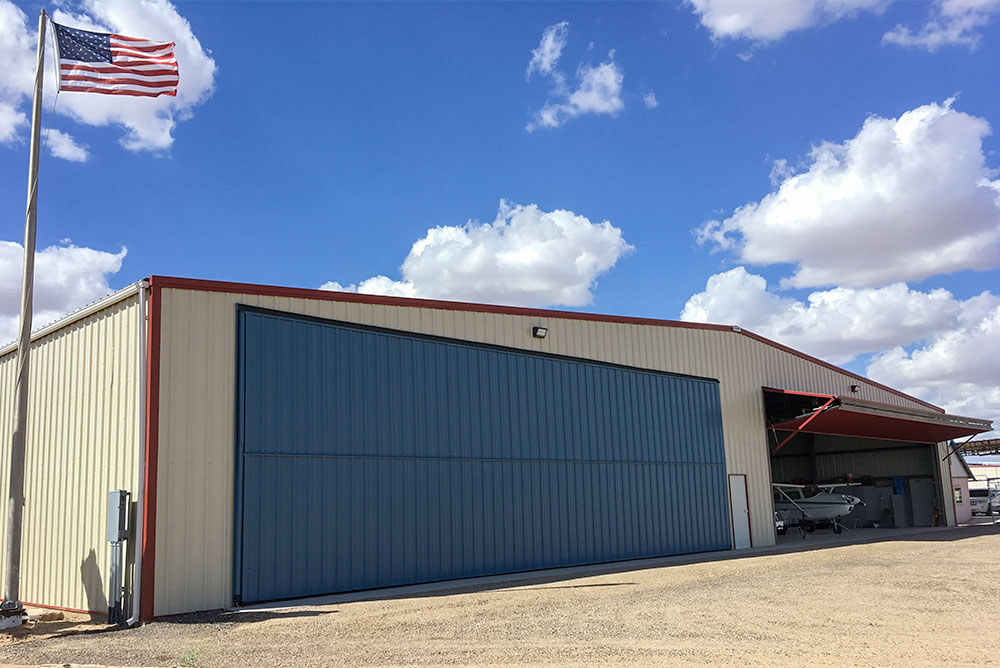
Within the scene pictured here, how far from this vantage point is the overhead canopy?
86.0 ft

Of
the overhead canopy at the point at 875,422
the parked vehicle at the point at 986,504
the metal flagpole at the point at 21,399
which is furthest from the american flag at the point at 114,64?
the parked vehicle at the point at 986,504

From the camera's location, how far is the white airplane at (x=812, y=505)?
32.9 m

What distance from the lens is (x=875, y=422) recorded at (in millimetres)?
30094

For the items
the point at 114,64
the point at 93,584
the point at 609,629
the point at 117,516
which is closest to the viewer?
the point at 609,629

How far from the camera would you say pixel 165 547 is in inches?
518

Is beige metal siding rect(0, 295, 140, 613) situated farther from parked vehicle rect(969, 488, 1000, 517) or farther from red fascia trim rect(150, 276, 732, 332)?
parked vehicle rect(969, 488, 1000, 517)

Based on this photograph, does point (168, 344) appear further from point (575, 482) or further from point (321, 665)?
point (575, 482)

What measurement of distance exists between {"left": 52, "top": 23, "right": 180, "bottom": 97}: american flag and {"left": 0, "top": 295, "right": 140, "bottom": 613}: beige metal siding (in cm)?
362

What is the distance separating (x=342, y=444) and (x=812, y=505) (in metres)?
24.2

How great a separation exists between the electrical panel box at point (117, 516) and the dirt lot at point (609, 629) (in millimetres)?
1496

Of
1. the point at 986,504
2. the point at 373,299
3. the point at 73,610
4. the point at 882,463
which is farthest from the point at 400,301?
the point at 986,504

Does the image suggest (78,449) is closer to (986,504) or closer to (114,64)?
(114,64)

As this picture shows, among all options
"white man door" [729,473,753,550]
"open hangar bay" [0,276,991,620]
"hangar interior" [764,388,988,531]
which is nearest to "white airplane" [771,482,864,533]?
"hangar interior" [764,388,988,531]

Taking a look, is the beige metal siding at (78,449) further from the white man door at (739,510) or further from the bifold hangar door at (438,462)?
the white man door at (739,510)
